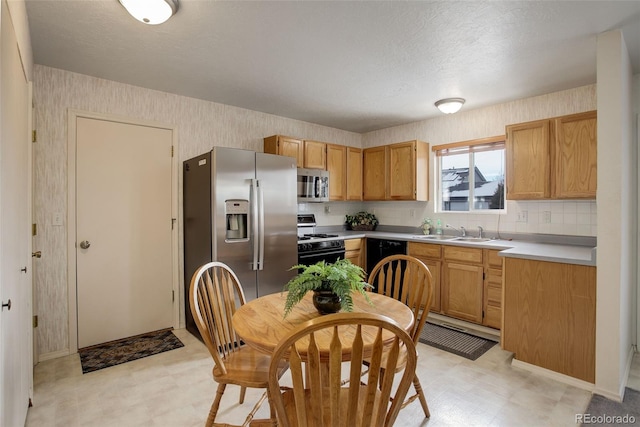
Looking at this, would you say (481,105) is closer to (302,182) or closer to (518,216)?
(518,216)

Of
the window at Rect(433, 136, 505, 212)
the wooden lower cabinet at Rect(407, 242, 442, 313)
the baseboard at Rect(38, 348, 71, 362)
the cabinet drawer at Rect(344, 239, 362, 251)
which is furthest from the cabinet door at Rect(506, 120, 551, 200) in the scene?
the baseboard at Rect(38, 348, 71, 362)

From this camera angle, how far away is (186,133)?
3516 mm

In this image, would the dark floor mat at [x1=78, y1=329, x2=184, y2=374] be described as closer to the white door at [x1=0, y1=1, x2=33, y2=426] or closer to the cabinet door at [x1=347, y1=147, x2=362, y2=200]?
the white door at [x1=0, y1=1, x2=33, y2=426]

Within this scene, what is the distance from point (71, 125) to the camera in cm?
286

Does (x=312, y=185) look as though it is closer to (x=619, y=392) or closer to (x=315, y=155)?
(x=315, y=155)

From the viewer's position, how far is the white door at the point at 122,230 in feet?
9.71

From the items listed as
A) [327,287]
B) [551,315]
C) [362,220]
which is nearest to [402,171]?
[362,220]

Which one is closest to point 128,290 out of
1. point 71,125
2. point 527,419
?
point 71,125

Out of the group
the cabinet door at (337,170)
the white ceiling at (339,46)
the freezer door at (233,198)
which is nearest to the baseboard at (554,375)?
the freezer door at (233,198)

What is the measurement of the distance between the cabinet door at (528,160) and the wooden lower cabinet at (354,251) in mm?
1802

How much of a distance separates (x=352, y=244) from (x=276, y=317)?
2684 millimetres

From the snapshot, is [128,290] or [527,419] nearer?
[527,419]

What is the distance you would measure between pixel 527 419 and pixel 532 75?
2698mm

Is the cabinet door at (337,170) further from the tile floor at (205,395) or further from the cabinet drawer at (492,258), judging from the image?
the tile floor at (205,395)
